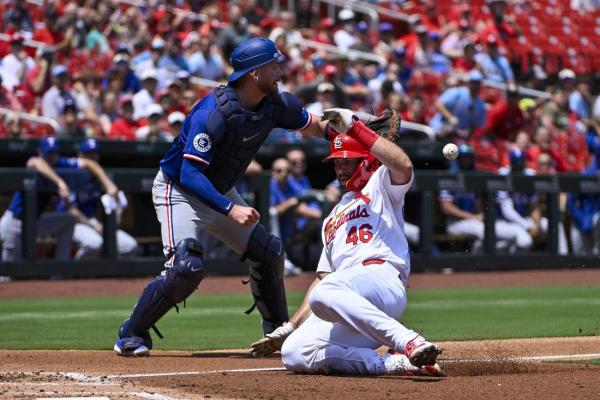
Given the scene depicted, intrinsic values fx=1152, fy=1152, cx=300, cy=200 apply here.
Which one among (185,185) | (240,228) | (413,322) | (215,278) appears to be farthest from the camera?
(215,278)

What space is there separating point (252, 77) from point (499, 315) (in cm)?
395

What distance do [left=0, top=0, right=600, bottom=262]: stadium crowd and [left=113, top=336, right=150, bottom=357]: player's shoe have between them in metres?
6.39

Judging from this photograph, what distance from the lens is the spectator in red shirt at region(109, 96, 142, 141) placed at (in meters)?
13.9

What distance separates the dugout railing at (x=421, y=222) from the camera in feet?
41.3

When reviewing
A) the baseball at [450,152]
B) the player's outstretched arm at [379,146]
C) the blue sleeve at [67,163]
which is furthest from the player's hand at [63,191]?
the baseball at [450,152]

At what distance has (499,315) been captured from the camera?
32.0 feet

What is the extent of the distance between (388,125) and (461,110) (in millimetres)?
10759

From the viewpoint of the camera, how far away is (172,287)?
6.74 meters

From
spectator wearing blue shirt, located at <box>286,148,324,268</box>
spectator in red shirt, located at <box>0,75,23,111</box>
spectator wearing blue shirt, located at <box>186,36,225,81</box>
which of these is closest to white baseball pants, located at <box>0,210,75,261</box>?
spectator in red shirt, located at <box>0,75,23,111</box>

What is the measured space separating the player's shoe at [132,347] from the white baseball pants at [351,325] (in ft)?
3.96

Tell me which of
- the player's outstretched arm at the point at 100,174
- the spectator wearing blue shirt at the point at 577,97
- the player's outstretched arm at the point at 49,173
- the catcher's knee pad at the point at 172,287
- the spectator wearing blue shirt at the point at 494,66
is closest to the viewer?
the catcher's knee pad at the point at 172,287

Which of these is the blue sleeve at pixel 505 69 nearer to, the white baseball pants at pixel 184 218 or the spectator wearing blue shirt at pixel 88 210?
the spectator wearing blue shirt at pixel 88 210

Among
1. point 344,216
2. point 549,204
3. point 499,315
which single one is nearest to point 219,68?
point 549,204

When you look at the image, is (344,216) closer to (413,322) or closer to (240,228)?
(240,228)
